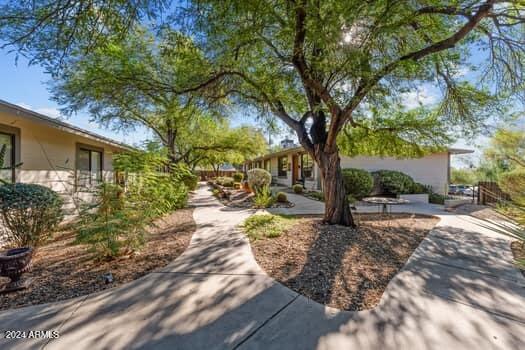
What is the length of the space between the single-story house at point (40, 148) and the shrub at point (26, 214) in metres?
0.43

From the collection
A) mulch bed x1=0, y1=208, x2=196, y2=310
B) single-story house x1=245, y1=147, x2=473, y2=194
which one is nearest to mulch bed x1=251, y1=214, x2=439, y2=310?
mulch bed x1=0, y1=208, x2=196, y2=310

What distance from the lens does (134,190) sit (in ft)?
13.9

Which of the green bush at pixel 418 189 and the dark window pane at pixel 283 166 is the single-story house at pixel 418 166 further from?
the dark window pane at pixel 283 166

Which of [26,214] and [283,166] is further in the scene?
[283,166]

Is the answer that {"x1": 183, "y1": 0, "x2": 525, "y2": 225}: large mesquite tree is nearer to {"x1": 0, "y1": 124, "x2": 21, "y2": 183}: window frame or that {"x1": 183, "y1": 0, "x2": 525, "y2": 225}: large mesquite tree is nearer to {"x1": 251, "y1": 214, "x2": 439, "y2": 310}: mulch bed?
{"x1": 251, "y1": 214, "x2": 439, "y2": 310}: mulch bed

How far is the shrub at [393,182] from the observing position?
44.9 ft

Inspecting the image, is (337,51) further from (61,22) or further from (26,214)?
(26,214)

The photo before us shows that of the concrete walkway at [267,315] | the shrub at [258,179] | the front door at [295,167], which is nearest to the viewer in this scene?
the concrete walkway at [267,315]

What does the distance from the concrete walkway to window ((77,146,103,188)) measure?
6819 mm

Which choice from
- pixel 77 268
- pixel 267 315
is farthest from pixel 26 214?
pixel 267 315

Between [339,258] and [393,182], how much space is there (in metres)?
11.3

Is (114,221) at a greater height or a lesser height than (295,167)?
lesser

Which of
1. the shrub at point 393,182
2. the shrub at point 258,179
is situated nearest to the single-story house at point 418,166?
the shrub at point 393,182

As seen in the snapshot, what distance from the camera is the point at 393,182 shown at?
44.8 ft
